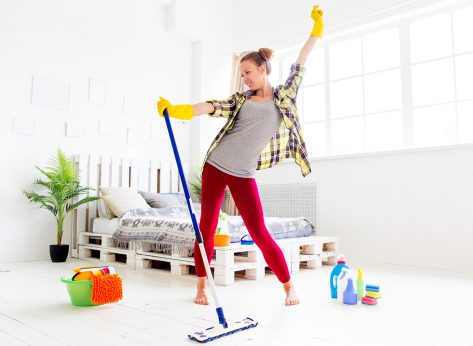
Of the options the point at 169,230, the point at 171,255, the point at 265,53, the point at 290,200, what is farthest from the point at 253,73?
the point at 290,200

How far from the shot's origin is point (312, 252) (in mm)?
3418

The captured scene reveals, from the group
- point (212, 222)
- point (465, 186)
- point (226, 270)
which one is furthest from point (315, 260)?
point (212, 222)

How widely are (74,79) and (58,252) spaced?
1690 millimetres

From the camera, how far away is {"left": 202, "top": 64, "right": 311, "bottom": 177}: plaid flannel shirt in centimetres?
203

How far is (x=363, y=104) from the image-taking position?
430 cm

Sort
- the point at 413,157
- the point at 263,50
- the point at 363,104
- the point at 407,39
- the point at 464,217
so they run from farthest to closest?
the point at 363,104
the point at 407,39
the point at 413,157
the point at 464,217
the point at 263,50

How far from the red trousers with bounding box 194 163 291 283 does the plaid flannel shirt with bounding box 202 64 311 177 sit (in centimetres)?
13

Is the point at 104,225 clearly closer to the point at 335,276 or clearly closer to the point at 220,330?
the point at 335,276

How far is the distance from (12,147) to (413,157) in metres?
3.50

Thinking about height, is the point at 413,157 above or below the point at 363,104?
below

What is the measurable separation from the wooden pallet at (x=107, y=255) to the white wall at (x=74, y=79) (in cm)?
36

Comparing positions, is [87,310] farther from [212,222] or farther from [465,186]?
[465,186]

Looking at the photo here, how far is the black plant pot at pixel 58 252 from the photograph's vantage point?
3.65 m

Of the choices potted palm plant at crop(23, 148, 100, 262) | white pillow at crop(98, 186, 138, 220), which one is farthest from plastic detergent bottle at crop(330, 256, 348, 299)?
potted palm plant at crop(23, 148, 100, 262)
